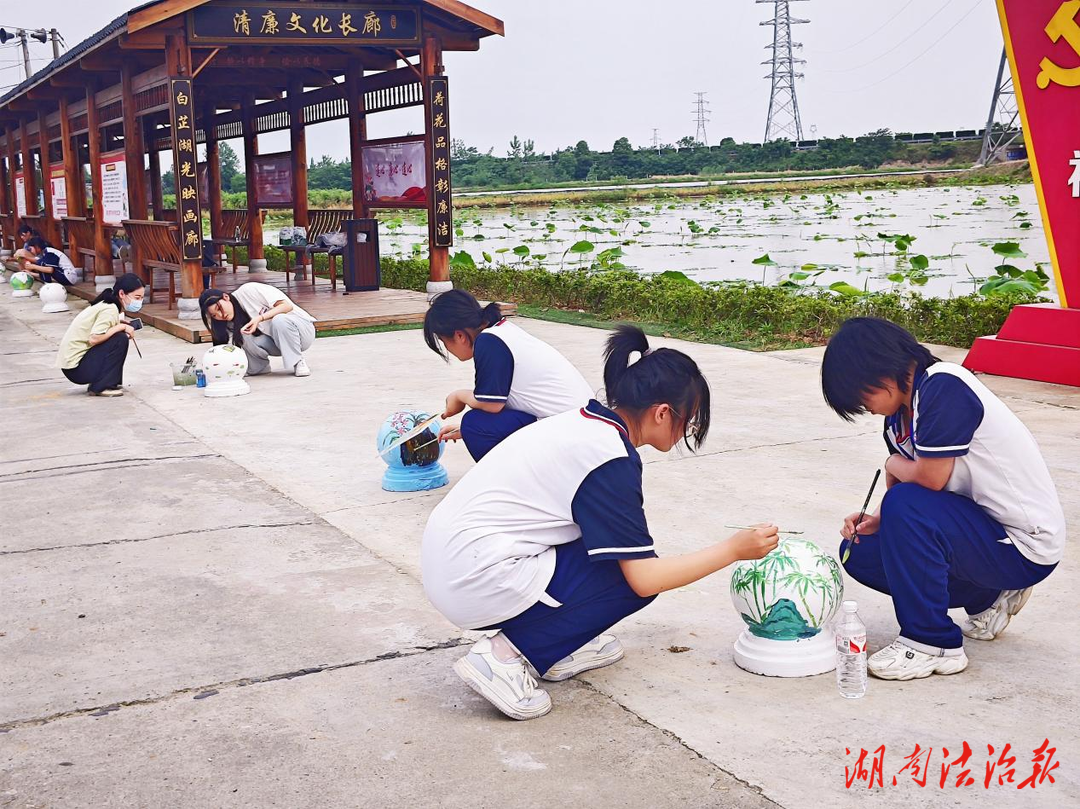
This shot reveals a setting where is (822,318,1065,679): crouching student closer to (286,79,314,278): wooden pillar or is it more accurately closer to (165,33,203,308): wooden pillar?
(165,33,203,308): wooden pillar

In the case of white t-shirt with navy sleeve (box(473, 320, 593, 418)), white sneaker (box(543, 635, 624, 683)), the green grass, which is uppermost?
white t-shirt with navy sleeve (box(473, 320, 593, 418))

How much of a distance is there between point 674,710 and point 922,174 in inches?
2121

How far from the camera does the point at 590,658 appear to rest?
10.1 ft

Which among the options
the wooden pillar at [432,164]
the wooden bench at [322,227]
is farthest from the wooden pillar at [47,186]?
the wooden pillar at [432,164]

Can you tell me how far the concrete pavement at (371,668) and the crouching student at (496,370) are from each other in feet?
1.63

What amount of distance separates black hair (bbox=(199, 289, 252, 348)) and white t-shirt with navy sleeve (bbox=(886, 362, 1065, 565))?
5783 mm

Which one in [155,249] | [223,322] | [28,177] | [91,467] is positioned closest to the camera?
[91,467]

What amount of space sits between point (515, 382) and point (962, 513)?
6.17 feet

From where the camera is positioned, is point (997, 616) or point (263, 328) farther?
point (263, 328)

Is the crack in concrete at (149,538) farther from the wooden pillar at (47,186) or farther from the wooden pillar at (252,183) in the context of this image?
the wooden pillar at (47,186)

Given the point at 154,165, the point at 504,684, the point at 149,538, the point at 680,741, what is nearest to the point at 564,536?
the point at 504,684

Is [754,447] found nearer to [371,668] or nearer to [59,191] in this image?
[371,668]

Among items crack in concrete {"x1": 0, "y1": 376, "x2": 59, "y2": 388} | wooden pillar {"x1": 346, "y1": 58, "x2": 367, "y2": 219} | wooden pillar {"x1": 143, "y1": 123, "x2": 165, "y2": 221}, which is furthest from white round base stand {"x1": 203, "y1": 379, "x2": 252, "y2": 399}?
wooden pillar {"x1": 143, "y1": 123, "x2": 165, "y2": 221}

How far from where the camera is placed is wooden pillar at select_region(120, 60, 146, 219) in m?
12.2
